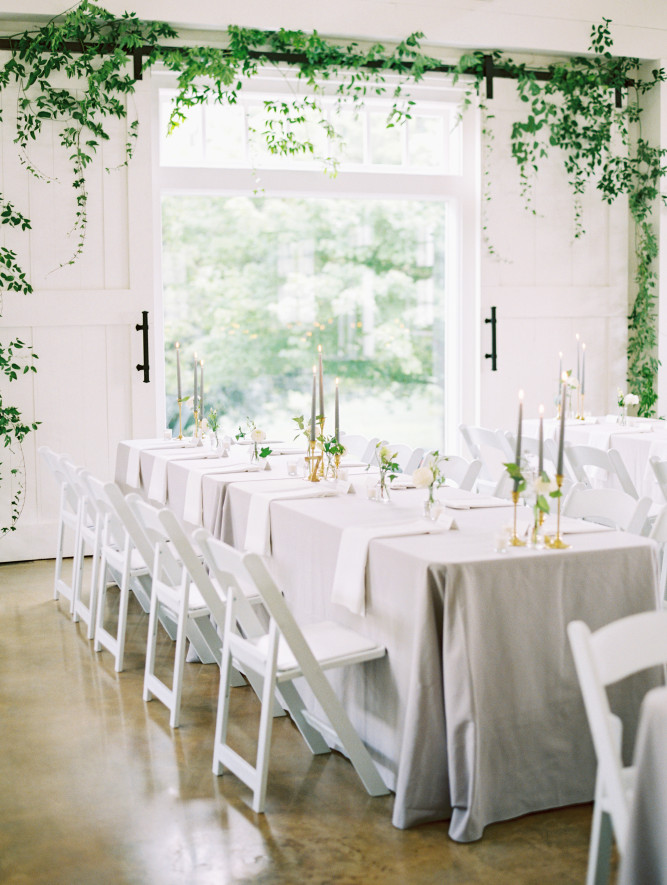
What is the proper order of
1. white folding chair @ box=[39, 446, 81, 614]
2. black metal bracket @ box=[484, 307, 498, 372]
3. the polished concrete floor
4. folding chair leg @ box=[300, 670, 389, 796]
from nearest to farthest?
the polished concrete floor → folding chair leg @ box=[300, 670, 389, 796] → white folding chair @ box=[39, 446, 81, 614] → black metal bracket @ box=[484, 307, 498, 372]

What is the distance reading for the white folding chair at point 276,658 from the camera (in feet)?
10.4

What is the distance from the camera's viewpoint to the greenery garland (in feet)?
24.0

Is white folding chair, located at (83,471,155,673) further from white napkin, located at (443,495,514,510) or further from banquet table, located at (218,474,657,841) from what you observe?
banquet table, located at (218,474,657,841)

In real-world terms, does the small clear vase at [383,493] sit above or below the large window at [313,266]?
below

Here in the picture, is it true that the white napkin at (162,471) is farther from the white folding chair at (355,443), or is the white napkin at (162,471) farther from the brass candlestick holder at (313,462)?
the brass candlestick holder at (313,462)

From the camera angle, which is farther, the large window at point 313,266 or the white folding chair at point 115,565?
the large window at point 313,266

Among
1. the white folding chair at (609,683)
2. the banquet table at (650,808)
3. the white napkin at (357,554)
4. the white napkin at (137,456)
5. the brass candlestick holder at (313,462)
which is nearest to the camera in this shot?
the banquet table at (650,808)

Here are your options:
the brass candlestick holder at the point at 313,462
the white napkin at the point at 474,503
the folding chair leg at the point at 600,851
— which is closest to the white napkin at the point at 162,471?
the brass candlestick holder at the point at 313,462

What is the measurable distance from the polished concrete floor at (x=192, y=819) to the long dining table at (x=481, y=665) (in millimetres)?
129

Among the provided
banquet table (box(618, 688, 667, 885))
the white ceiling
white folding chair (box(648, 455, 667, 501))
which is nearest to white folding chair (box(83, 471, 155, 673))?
white folding chair (box(648, 455, 667, 501))

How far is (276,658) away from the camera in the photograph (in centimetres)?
322

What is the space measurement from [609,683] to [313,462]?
285 centimetres

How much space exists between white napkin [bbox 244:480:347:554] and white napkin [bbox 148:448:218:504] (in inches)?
54.6

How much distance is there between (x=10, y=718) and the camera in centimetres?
427
